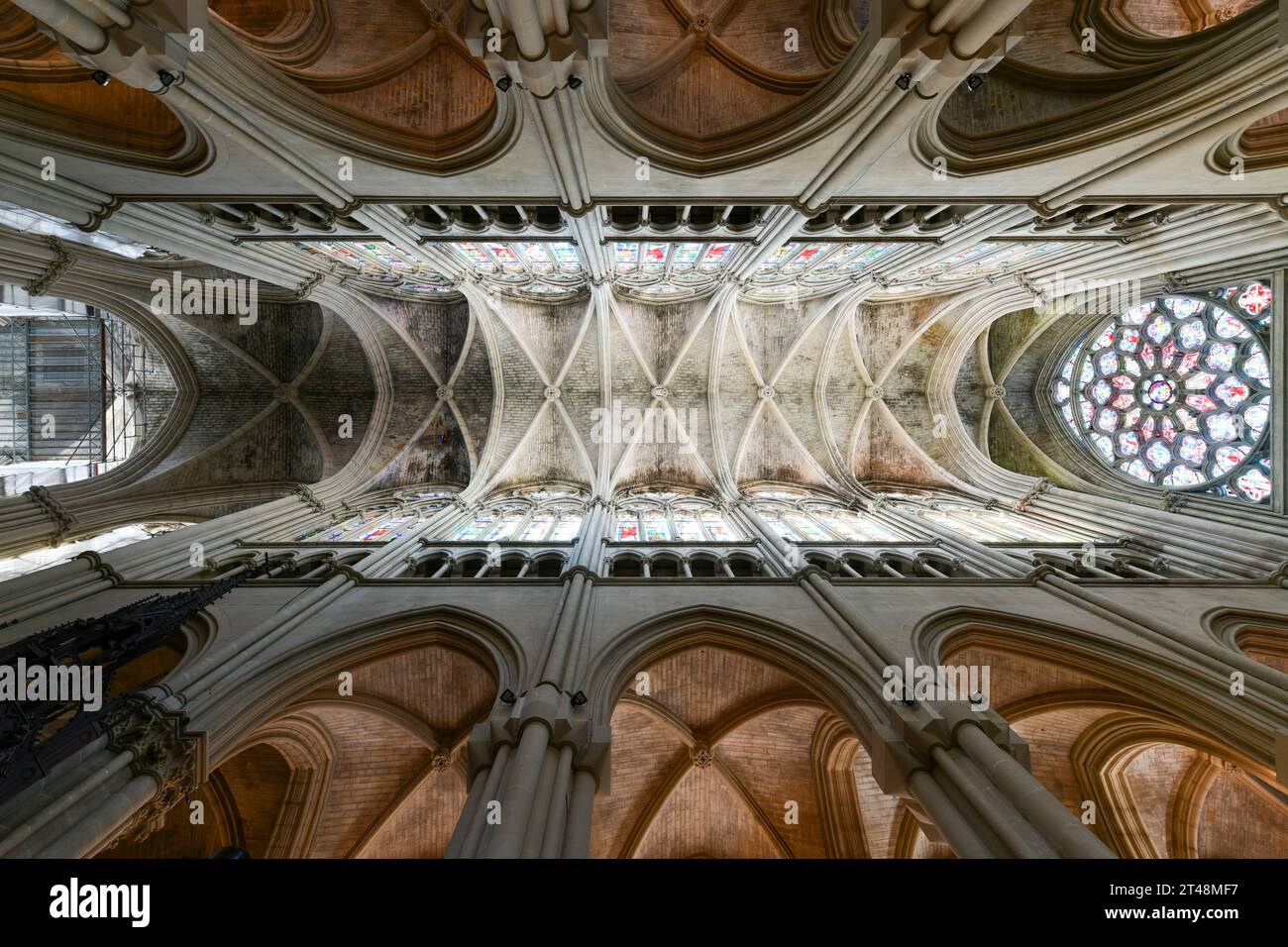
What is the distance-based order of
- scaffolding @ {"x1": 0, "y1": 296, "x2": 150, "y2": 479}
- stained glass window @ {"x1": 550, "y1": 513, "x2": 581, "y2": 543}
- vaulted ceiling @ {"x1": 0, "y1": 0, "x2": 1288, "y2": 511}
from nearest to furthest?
vaulted ceiling @ {"x1": 0, "y1": 0, "x2": 1288, "y2": 511} < stained glass window @ {"x1": 550, "y1": 513, "x2": 581, "y2": 543} < scaffolding @ {"x1": 0, "y1": 296, "x2": 150, "y2": 479}

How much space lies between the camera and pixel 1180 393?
15.4 metres

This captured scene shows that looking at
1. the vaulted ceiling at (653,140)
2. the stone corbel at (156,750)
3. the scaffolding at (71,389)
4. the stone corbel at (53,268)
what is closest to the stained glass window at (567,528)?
the vaulted ceiling at (653,140)

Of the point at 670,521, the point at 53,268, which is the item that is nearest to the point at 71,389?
the point at 53,268

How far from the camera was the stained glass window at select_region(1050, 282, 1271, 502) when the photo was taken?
13.7 metres

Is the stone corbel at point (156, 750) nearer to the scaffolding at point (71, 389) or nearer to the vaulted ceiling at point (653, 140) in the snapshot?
the vaulted ceiling at point (653, 140)

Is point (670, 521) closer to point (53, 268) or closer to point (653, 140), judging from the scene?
point (653, 140)

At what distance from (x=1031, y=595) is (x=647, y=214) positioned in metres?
9.65

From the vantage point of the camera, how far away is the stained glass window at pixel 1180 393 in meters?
13.7

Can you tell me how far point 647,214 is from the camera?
10.5m

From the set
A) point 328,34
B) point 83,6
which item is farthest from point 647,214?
point 83,6

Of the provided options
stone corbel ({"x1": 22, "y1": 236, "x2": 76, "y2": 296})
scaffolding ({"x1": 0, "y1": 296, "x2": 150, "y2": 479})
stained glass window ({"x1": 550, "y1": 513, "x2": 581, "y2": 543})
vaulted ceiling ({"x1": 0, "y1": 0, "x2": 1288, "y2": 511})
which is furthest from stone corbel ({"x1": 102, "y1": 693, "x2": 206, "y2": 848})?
scaffolding ({"x1": 0, "y1": 296, "x2": 150, "y2": 479})

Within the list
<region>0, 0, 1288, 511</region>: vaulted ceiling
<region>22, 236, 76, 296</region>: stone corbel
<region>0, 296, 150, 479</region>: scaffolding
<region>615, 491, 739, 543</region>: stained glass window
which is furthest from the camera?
<region>0, 296, 150, 479</region>: scaffolding

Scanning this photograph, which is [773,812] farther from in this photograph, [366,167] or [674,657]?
[366,167]

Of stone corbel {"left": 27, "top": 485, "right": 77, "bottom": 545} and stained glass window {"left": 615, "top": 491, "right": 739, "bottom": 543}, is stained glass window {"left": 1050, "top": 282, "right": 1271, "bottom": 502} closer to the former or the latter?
stained glass window {"left": 615, "top": 491, "right": 739, "bottom": 543}
